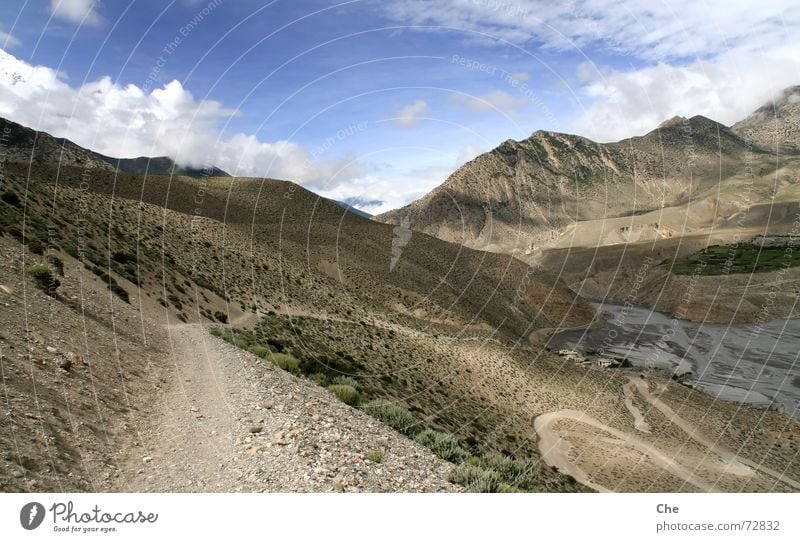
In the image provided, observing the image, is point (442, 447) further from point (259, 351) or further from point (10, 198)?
point (10, 198)

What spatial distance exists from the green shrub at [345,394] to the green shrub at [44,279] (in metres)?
10.7

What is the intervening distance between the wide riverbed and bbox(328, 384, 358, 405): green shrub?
167 ft

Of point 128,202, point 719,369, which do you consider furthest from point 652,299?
point 128,202

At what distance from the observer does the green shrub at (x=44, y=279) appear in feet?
51.3

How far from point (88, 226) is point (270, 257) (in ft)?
80.6

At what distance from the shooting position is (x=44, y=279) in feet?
52.7

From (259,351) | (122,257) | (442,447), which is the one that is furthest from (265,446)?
(122,257)

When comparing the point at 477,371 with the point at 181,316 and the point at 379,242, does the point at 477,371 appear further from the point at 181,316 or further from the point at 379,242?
the point at 379,242

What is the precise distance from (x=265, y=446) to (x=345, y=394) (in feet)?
23.6

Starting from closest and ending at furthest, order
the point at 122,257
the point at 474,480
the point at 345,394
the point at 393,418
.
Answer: the point at 474,480, the point at 393,418, the point at 345,394, the point at 122,257

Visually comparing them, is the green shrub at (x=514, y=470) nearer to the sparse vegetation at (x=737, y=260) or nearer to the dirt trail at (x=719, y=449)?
the dirt trail at (x=719, y=449)

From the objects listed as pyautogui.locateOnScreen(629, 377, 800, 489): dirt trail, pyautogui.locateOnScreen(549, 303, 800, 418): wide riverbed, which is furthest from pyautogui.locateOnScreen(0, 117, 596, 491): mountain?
pyautogui.locateOnScreen(549, 303, 800, 418): wide riverbed

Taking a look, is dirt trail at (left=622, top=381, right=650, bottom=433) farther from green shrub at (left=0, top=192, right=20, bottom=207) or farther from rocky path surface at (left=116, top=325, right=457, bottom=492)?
green shrub at (left=0, top=192, right=20, bottom=207)

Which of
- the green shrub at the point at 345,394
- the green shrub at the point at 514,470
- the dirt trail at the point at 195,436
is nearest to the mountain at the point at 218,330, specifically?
the dirt trail at the point at 195,436
